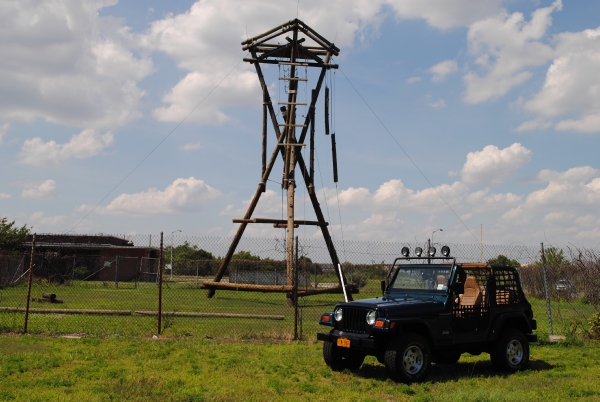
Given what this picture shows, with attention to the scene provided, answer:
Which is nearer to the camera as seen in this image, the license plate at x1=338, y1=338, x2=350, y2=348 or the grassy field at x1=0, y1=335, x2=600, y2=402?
the grassy field at x1=0, y1=335, x2=600, y2=402

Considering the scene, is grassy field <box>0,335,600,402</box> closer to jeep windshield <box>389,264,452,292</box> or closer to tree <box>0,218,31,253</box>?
jeep windshield <box>389,264,452,292</box>

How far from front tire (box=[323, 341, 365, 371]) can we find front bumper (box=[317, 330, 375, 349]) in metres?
0.20

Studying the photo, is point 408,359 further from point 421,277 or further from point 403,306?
point 421,277

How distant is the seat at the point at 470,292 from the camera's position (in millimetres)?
10539

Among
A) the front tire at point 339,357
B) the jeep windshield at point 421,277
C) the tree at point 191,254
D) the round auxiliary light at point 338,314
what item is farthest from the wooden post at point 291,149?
the tree at point 191,254

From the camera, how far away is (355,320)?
30.8 ft

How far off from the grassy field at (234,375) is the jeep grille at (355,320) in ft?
2.42

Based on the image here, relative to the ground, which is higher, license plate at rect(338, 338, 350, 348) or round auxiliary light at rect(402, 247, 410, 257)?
round auxiliary light at rect(402, 247, 410, 257)

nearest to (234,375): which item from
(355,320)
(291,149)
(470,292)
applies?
(355,320)

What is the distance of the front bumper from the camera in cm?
884

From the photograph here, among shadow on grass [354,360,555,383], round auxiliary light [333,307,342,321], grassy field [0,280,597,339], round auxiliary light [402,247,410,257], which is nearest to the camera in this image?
shadow on grass [354,360,555,383]

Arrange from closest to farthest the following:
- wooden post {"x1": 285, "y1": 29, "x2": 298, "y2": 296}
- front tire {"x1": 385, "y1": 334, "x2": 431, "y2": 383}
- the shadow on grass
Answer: front tire {"x1": 385, "y1": 334, "x2": 431, "y2": 383} < the shadow on grass < wooden post {"x1": 285, "y1": 29, "x2": 298, "y2": 296}

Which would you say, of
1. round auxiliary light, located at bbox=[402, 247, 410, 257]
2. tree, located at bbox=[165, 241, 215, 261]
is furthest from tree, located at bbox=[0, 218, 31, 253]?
round auxiliary light, located at bbox=[402, 247, 410, 257]

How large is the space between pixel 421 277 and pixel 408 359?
5.70 ft
